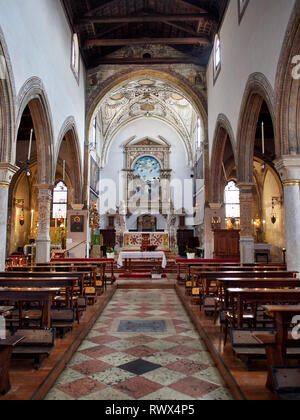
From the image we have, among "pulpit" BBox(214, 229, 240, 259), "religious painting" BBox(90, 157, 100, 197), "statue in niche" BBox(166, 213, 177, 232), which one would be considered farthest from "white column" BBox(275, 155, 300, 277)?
"statue in niche" BBox(166, 213, 177, 232)

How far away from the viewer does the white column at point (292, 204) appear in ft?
24.0

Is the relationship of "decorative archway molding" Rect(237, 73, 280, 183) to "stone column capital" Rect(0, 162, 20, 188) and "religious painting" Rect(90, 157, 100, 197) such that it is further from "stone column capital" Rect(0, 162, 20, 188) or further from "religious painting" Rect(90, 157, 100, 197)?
"religious painting" Rect(90, 157, 100, 197)

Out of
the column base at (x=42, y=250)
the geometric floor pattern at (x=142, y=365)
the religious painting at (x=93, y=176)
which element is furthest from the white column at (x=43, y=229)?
the religious painting at (x=93, y=176)

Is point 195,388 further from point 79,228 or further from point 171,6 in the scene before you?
point 171,6

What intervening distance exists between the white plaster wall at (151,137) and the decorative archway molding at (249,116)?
12642 millimetres

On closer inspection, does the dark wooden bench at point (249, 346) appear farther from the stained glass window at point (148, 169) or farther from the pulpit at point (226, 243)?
the stained glass window at point (148, 169)

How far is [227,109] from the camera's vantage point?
12.9 meters

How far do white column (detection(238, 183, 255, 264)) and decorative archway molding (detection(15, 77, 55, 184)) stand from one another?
6.71 meters

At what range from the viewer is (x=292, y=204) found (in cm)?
751

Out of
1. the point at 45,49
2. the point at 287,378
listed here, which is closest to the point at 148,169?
the point at 45,49

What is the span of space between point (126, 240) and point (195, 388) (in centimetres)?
1680

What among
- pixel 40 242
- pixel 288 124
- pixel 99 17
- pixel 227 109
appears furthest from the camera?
pixel 99 17

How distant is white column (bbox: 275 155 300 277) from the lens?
24.0ft
